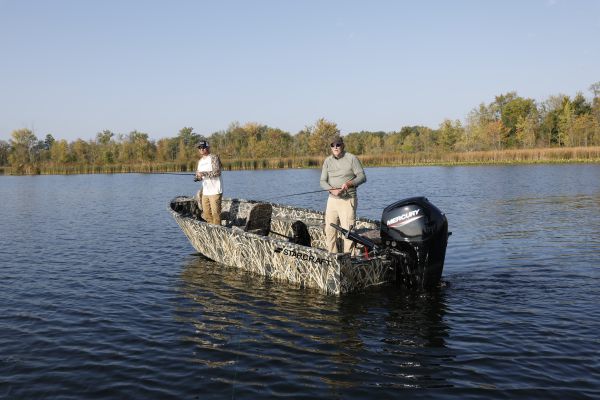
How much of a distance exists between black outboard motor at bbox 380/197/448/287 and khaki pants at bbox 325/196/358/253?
1.03m

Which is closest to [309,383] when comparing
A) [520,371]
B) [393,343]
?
[393,343]

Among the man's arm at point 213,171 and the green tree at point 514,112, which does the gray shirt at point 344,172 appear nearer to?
the man's arm at point 213,171

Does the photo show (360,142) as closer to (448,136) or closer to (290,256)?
(448,136)

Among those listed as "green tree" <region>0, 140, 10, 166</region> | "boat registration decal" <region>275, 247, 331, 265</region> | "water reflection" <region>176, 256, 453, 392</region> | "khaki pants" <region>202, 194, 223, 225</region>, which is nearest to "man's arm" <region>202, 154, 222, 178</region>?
"khaki pants" <region>202, 194, 223, 225</region>

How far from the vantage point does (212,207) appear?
1081 cm

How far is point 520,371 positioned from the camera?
507 cm

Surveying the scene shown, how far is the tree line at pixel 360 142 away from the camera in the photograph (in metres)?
69.4

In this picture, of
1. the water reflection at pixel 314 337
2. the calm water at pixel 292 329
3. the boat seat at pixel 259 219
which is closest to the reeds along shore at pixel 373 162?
the calm water at pixel 292 329

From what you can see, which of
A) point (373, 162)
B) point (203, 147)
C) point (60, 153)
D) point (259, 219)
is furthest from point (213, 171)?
point (60, 153)

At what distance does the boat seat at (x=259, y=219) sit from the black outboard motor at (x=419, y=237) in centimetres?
366

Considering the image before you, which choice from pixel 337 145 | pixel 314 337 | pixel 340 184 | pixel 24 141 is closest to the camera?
pixel 314 337

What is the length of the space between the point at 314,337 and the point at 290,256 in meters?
2.24

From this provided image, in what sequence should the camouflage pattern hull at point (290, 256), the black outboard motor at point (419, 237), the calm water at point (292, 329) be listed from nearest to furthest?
A: 1. the calm water at point (292, 329)
2. the black outboard motor at point (419, 237)
3. the camouflage pattern hull at point (290, 256)

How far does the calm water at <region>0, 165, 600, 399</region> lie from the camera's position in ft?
16.3
